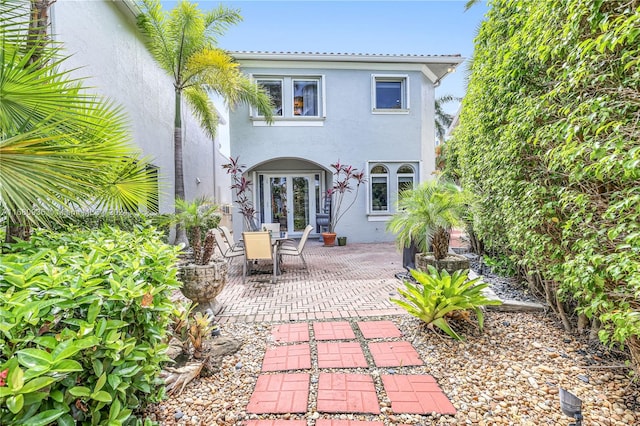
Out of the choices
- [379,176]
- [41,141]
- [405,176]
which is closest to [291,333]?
[41,141]

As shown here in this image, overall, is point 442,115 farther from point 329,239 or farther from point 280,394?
point 280,394

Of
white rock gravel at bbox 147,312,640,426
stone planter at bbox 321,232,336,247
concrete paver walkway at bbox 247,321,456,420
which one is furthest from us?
stone planter at bbox 321,232,336,247

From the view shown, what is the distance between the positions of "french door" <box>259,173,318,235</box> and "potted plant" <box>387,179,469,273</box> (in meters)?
7.73

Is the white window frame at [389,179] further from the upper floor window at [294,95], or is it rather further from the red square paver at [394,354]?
the red square paver at [394,354]

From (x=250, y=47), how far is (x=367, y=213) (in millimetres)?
7217

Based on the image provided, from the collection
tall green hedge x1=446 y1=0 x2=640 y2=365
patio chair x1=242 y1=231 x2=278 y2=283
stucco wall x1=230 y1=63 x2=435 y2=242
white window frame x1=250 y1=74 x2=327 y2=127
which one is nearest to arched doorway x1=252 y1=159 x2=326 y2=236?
stucco wall x1=230 y1=63 x2=435 y2=242

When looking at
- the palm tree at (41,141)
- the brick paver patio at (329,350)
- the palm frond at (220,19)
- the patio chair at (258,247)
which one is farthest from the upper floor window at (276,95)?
the palm tree at (41,141)

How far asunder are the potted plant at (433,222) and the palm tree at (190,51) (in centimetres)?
614

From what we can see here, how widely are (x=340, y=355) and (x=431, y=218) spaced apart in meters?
2.78

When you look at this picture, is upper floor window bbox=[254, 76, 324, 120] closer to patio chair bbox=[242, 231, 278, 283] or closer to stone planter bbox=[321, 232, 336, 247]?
stone planter bbox=[321, 232, 336, 247]

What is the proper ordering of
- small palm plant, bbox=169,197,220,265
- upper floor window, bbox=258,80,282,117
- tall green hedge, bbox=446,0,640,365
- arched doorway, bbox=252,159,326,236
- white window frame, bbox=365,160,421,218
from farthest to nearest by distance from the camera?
1. arched doorway, bbox=252,159,326,236
2. white window frame, bbox=365,160,421,218
3. upper floor window, bbox=258,80,282,117
4. small palm plant, bbox=169,197,220,265
5. tall green hedge, bbox=446,0,640,365

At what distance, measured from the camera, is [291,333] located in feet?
12.0

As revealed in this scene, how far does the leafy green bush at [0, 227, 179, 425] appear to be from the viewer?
3.82ft

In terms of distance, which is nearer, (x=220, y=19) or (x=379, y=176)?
(x=220, y=19)
